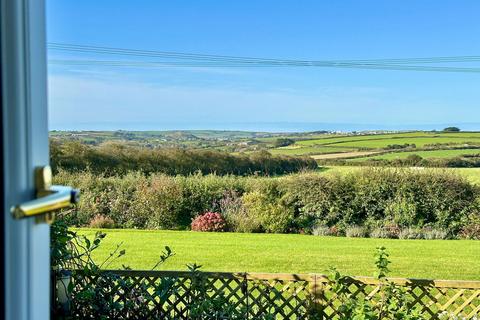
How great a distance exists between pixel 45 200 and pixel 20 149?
72 millimetres

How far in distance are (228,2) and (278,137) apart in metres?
3.19

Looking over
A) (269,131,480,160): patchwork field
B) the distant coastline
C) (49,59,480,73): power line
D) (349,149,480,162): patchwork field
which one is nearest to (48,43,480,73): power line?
(49,59,480,73): power line

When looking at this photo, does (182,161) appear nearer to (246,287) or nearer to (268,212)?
(268,212)

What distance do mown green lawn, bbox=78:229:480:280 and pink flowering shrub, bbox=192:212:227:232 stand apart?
1.92 feet

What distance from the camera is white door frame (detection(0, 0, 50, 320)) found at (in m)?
0.58

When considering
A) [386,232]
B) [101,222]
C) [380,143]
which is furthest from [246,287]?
[380,143]

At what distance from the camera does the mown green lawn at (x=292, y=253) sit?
206 inches

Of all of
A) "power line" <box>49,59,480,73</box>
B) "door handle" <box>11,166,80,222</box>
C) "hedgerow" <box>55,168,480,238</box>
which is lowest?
"hedgerow" <box>55,168,480,238</box>

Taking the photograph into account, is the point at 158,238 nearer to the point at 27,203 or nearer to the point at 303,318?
the point at 303,318

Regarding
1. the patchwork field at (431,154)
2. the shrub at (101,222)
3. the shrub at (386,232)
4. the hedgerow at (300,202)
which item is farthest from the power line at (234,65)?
the shrub at (386,232)

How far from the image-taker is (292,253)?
5.82m

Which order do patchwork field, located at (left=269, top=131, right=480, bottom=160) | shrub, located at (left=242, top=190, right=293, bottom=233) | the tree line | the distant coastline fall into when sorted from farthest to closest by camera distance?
patchwork field, located at (left=269, top=131, right=480, bottom=160) → the distant coastline → the tree line → shrub, located at (left=242, top=190, right=293, bottom=233)

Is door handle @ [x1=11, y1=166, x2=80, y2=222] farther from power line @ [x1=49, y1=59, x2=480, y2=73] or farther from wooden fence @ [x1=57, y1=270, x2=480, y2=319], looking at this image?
power line @ [x1=49, y1=59, x2=480, y2=73]

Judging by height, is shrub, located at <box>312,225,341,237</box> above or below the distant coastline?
below
